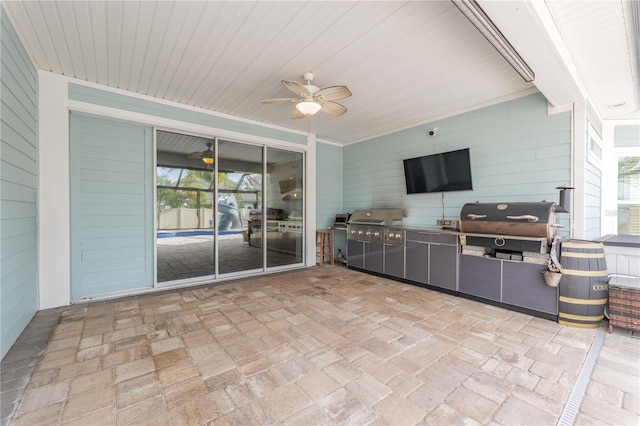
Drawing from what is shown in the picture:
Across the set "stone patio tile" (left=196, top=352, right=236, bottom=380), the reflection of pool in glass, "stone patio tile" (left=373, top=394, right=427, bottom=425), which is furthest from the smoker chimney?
the reflection of pool in glass

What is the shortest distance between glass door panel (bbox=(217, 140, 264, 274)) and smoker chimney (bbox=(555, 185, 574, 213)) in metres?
4.43

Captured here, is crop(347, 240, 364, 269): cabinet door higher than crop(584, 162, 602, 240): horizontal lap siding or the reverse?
the reverse

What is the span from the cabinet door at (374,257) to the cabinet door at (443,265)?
0.96 meters

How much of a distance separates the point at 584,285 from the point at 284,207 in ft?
14.8

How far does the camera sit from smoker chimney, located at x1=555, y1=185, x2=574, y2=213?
313cm

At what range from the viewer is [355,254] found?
5422 millimetres

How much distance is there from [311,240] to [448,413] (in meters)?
4.32

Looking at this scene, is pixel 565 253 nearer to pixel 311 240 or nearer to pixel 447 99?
pixel 447 99

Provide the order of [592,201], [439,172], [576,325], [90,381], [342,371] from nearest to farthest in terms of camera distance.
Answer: [90,381] < [342,371] < [576,325] < [592,201] < [439,172]

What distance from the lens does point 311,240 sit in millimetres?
5805

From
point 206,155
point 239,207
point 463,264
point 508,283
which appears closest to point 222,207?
point 239,207

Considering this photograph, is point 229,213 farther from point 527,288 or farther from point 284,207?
point 527,288

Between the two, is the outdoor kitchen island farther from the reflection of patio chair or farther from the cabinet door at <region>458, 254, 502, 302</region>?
the reflection of patio chair

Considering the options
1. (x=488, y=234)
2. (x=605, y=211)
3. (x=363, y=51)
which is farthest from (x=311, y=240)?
(x=605, y=211)
